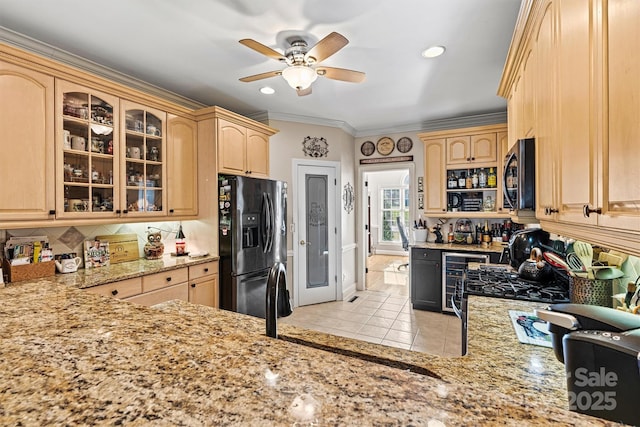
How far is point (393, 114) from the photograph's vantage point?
13.7 ft

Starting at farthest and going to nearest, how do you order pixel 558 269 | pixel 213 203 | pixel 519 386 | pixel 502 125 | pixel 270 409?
1. pixel 502 125
2. pixel 213 203
3. pixel 558 269
4. pixel 519 386
5. pixel 270 409

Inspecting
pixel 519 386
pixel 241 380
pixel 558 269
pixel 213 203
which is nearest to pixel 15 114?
pixel 213 203

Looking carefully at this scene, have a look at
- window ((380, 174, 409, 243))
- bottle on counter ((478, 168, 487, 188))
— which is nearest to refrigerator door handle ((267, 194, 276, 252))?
bottle on counter ((478, 168, 487, 188))

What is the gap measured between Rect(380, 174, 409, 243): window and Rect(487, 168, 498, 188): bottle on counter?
427 centimetres

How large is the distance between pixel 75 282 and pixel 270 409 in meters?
2.33

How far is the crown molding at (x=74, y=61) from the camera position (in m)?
2.18

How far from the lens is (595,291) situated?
4.71 ft

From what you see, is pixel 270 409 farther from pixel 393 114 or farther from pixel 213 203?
pixel 393 114

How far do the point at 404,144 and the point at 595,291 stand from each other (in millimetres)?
3586

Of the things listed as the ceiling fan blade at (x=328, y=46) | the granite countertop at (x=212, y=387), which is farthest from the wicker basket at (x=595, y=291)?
the ceiling fan blade at (x=328, y=46)

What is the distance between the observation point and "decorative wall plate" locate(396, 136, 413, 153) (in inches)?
184

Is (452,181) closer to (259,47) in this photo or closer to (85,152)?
(259,47)

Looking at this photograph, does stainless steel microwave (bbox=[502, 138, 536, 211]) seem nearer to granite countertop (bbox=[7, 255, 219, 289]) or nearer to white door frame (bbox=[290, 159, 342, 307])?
granite countertop (bbox=[7, 255, 219, 289])

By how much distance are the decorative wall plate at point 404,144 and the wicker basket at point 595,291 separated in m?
3.48
